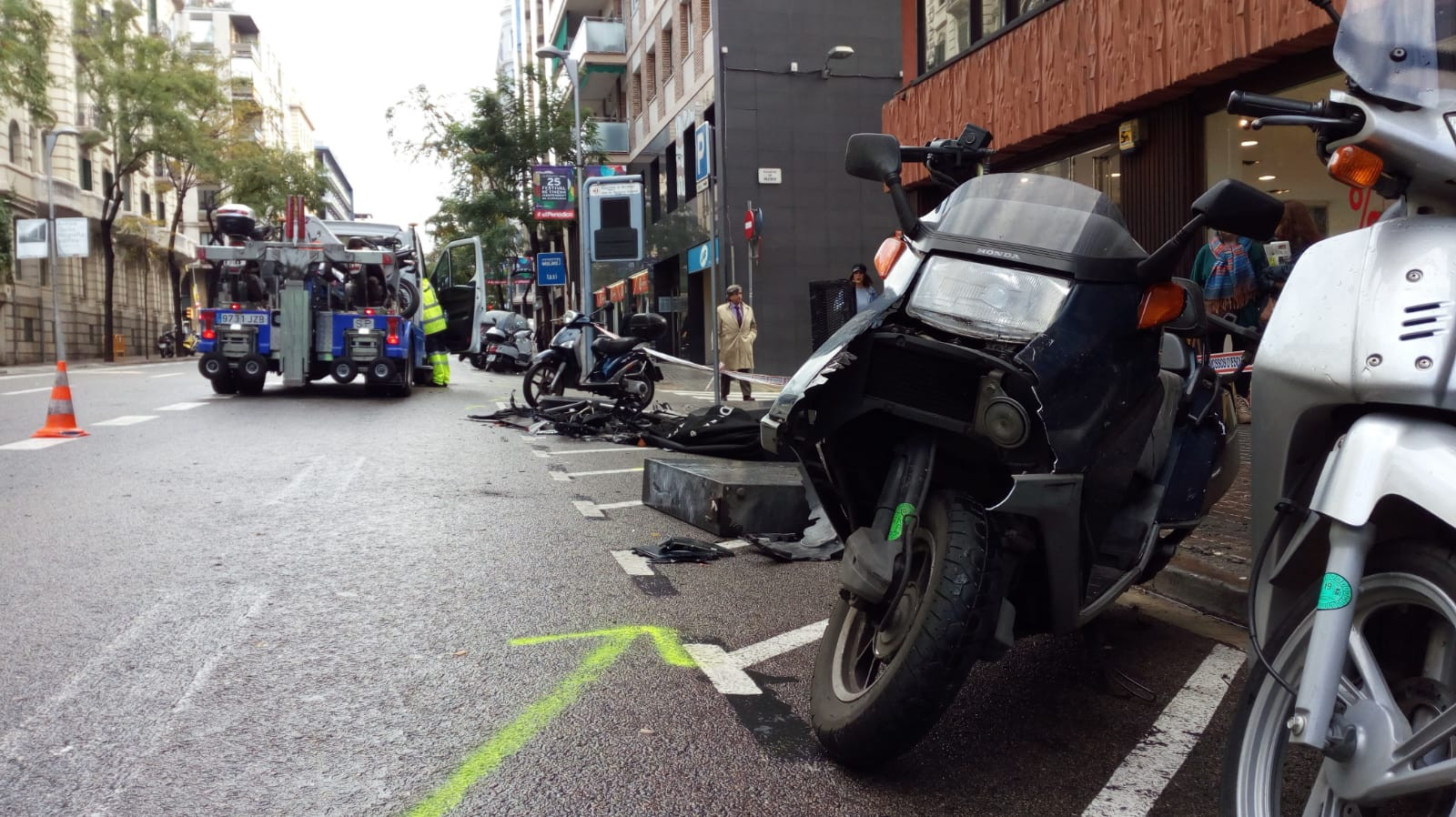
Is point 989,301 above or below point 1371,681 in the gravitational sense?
above

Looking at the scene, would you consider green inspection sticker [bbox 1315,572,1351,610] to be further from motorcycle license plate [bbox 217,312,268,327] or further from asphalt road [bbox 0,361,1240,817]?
motorcycle license plate [bbox 217,312,268,327]

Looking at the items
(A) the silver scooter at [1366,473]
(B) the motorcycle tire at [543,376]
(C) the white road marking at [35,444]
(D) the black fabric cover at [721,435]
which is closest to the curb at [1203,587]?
(A) the silver scooter at [1366,473]

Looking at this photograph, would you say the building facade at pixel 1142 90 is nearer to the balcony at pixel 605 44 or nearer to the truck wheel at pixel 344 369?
the truck wheel at pixel 344 369

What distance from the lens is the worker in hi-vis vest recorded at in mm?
20625

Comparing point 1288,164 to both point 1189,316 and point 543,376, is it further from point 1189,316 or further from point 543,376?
point 543,376

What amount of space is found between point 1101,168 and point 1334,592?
39.6 ft

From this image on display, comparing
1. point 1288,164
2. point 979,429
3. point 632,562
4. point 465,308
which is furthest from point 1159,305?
point 465,308

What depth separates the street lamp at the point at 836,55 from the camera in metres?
24.6

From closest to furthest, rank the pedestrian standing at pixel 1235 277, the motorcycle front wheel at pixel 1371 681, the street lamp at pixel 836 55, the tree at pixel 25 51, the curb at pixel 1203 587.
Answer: the motorcycle front wheel at pixel 1371 681 → the curb at pixel 1203 587 → the pedestrian standing at pixel 1235 277 → the street lamp at pixel 836 55 → the tree at pixel 25 51

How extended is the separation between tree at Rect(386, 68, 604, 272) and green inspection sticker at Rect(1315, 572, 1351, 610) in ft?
117

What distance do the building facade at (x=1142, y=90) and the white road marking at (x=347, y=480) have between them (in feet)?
23.0

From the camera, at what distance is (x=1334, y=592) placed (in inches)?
75.2

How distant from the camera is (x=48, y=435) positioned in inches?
439

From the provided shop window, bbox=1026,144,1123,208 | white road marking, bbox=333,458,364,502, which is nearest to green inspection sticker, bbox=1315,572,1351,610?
white road marking, bbox=333,458,364,502
